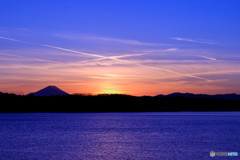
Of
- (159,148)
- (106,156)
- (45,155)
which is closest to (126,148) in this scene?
(159,148)

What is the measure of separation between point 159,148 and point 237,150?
8.97 metres

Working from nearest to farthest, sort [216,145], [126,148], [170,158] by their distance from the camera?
[170,158]
[126,148]
[216,145]

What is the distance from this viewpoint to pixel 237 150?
130 feet

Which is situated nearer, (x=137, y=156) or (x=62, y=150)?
(x=137, y=156)

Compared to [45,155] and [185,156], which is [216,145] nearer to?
[185,156]

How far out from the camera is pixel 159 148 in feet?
139

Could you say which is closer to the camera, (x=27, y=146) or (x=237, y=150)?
(x=237, y=150)

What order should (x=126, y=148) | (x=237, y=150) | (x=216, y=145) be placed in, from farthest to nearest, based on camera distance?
(x=216, y=145) < (x=126, y=148) < (x=237, y=150)

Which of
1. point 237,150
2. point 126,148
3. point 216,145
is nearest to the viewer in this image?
point 237,150

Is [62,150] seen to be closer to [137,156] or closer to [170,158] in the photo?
[137,156]

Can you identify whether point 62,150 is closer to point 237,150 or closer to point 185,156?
point 185,156

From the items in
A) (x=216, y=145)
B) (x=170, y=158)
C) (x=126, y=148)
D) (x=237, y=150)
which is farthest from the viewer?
(x=216, y=145)

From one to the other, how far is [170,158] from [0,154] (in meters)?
17.6

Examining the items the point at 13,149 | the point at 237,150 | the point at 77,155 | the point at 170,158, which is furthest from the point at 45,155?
the point at 237,150
